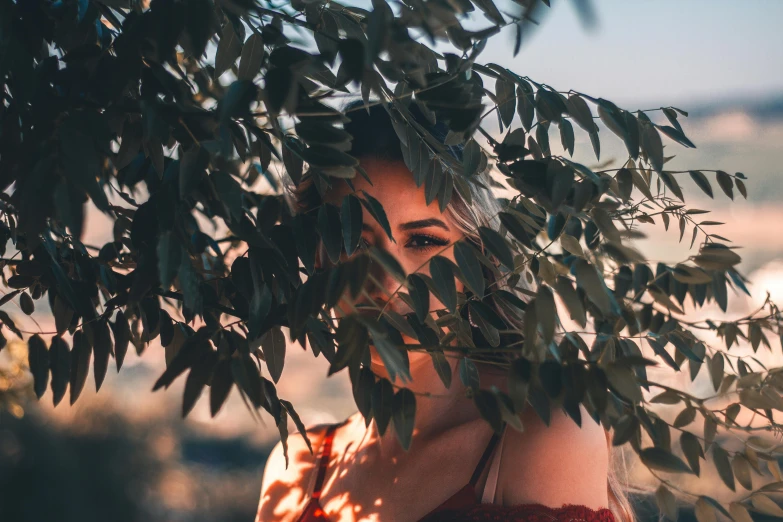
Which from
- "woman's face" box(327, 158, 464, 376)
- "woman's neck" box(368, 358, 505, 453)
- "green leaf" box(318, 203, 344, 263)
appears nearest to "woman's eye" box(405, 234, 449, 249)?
"woman's face" box(327, 158, 464, 376)

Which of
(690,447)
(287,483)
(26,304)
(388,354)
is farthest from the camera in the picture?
(287,483)

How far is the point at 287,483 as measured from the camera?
1966 mm

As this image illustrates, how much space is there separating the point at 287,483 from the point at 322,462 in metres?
0.12

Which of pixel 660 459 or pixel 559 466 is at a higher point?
pixel 660 459

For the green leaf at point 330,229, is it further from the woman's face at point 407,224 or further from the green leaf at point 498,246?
the woman's face at point 407,224

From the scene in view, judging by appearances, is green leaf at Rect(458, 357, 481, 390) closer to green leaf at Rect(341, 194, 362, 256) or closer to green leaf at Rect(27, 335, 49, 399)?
green leaf at Rect(341, 194, 362, 256)

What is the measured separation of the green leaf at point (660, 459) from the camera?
548 mm

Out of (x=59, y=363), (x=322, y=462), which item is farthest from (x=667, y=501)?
(x=322, y=462)

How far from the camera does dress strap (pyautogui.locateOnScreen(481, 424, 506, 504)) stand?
141 centimetres

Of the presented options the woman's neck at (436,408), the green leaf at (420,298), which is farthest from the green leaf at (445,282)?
the woman's neck at (436,408)

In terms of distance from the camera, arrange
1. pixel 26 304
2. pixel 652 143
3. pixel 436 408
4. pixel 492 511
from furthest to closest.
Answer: pixel 436 408 < pixel 492 511 < pixel 26 304 < pixel 652 143

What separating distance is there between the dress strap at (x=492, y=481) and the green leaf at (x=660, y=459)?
0.89m

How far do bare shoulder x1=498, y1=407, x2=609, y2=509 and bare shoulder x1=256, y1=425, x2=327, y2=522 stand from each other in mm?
755

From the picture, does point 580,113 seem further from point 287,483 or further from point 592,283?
point 287,483
